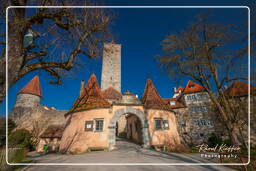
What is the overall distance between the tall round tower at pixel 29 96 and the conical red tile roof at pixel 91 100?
20.0 meters

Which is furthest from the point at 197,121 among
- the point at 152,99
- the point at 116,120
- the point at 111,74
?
the point at 111,74

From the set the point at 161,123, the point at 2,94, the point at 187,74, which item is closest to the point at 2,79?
the point at 2,94

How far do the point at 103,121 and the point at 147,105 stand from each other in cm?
451

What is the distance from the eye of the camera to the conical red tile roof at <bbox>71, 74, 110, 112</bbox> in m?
12.0

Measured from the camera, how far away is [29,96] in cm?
2753

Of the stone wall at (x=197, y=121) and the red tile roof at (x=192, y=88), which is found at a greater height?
the red tile roof at (x=192, y=88)

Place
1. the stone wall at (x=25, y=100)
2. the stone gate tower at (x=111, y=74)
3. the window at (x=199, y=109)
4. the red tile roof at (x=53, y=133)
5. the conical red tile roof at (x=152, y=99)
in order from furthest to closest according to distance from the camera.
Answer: the stone gate tower at (x=111, y=74) → the stone wall at (x=25, y=100) → the window at (x=199, y=109) → the red tile roof at (x=53, y=133) → the conical red tile roof at (x=152, y=99)

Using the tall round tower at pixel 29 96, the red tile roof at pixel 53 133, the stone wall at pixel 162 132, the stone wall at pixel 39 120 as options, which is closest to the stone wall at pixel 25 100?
the tall round tower at pixel 29 96

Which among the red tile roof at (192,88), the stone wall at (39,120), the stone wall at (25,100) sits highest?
the red tile roof at (192,88)

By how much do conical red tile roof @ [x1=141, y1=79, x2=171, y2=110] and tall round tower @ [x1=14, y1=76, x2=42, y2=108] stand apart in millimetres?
25398

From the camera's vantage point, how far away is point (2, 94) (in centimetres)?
399

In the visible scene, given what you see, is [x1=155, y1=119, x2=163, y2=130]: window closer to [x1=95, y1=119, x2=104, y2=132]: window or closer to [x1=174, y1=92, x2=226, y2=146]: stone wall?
[x1=95, y1=119, x2=104, y2=132]: window

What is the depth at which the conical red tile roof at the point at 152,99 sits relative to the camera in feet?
43.2

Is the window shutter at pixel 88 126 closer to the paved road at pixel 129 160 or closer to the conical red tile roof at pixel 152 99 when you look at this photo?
the paved road at pixel 129 160
